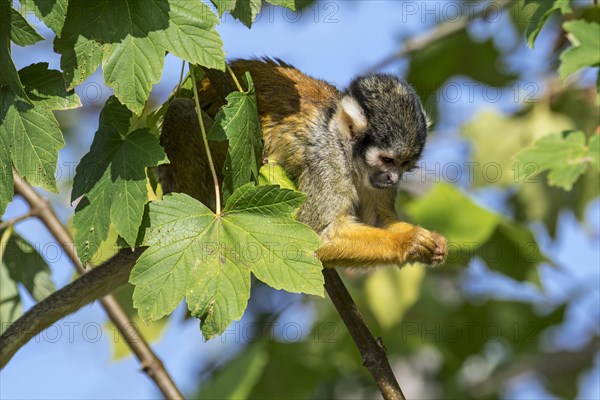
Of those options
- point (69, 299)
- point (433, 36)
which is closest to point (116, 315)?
point (69, 299)

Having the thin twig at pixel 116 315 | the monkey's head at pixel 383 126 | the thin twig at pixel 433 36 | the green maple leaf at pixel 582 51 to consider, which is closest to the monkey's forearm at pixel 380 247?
the monkey's head at pixel 383 126

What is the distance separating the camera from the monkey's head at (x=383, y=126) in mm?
4238

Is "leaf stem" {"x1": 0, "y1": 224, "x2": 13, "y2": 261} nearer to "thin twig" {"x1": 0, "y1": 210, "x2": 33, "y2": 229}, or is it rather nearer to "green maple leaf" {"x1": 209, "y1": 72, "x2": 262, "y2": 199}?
"thin twig" {"x1": 0, "y1": 210, "x2": 33, "y2": 229}

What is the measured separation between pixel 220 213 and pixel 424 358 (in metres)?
5.25

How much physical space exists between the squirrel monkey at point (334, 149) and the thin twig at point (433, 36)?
5.39ft

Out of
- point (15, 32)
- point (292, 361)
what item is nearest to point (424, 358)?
point (292, 361)

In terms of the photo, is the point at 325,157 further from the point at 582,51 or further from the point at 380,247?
the point at 582,51

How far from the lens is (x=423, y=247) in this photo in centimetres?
425

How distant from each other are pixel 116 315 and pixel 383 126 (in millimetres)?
1628

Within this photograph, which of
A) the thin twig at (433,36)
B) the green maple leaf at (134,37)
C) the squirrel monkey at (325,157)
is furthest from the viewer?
the thin twig at (433,36)

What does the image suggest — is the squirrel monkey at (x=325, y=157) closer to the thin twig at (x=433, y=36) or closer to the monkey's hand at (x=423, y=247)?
the monkey's hand at (x=423, y=247)

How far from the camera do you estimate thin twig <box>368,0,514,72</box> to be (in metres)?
6.10

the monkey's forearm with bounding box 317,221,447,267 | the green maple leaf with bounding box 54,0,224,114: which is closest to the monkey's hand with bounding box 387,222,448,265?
the monkey's forearm with bounding box 317,221,447,267

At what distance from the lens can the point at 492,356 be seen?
8453 mm
